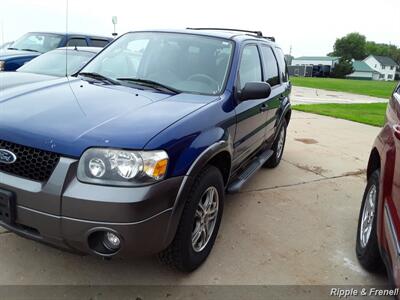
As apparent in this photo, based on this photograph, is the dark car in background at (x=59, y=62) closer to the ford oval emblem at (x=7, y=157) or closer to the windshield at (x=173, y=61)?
the windshield at (x=173, y=61)

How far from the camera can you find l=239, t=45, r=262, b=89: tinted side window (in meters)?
3.96

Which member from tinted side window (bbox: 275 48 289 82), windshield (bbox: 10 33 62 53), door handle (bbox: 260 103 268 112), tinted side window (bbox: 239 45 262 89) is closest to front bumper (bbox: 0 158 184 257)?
tinted side window (bbox: 239 45 262 89)

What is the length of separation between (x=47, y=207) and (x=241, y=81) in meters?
2.19

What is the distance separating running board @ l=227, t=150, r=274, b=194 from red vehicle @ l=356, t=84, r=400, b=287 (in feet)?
3.82

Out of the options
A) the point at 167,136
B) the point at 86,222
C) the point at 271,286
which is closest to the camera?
the point at 86,222

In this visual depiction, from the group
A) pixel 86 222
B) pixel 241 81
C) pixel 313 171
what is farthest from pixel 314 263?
pixel 313 171

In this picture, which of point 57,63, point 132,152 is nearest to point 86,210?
point 132,152

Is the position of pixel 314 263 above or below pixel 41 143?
below

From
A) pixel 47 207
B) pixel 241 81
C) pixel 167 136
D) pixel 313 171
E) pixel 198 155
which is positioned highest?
pixel 241 81

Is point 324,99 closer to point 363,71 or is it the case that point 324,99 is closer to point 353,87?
point 353,87

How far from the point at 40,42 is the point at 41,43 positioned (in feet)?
0.20

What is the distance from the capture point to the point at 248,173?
14.4ft

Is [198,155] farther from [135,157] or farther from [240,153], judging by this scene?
[240,153]

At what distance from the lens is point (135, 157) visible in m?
2.42
